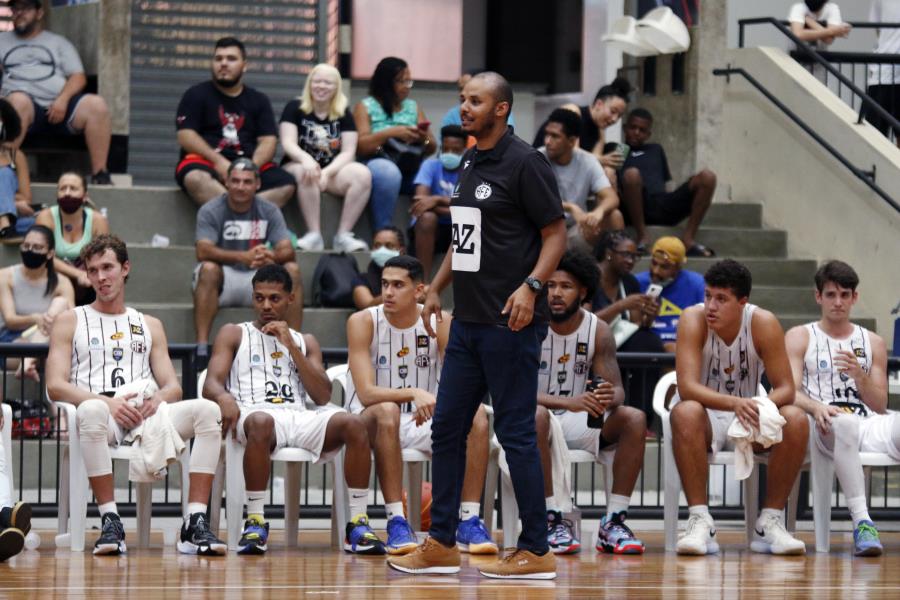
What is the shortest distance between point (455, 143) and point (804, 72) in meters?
3.53

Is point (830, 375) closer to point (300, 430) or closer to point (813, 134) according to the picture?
point (300, 430)

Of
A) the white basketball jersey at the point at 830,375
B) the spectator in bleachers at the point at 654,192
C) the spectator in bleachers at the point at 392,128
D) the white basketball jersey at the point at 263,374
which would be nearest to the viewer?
the white basketball jersey at the point at 263,374

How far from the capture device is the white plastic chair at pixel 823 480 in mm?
9547

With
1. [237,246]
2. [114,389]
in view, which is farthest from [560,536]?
[237,246]

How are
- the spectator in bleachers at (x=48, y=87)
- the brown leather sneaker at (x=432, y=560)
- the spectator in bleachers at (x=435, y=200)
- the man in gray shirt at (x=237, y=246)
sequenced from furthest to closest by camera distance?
the spectator in bleachers at (x=48, y=87), the spectator in bleachers at (x=435, y=200), the man in gray shirt at (x=237, y=246), the brown leather sneaker at (x=432, y=560)

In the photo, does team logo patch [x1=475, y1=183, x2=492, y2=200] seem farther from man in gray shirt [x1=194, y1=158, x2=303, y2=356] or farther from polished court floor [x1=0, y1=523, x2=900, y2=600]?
man in gray shirt [x1=194, y1=158, x2=303, y2=356]

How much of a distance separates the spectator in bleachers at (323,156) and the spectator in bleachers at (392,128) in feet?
0.59

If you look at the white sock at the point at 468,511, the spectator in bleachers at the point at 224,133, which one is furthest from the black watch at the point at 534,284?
the spectator in bleachers at the point at 224,133

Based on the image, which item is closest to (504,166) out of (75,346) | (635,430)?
(635,430)

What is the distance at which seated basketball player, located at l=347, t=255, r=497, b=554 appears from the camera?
9133 millimetres

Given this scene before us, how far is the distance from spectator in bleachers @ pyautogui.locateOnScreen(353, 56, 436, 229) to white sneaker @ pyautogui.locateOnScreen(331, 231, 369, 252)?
1.09ft

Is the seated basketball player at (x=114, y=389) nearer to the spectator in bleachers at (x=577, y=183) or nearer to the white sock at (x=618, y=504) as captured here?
the white sock at (x=618, y=504)

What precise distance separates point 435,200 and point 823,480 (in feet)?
13.9

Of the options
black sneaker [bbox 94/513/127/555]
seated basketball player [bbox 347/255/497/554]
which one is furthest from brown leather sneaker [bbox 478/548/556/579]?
black sneaker [bbox 94/513/127/555]
